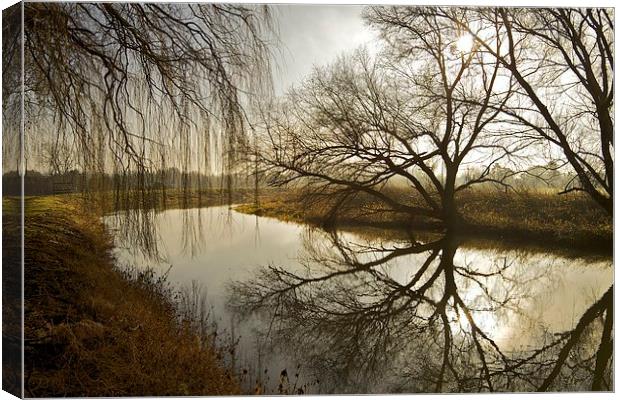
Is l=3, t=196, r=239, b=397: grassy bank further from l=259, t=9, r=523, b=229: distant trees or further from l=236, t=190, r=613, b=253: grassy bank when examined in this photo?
l=259, t=9, r=523, b=229: distant trees

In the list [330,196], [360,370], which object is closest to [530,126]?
[330,196]

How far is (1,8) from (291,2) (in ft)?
4.71

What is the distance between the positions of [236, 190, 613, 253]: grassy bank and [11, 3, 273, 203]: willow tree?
1.48 ft

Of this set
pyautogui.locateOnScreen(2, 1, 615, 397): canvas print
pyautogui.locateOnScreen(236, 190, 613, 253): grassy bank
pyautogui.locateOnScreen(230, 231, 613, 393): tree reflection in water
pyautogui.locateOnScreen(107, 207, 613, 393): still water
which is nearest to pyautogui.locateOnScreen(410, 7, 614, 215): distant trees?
pyautogui.locateOnScreen(2, 1, 615, 397): canvas print

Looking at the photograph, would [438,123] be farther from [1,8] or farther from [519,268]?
[1,8]

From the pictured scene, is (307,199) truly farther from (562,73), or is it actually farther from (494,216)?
(562,73)

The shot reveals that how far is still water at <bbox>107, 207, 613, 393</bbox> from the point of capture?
277 centimetres

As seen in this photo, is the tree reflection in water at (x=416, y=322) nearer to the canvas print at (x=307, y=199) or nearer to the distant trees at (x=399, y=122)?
the canvas print at (x=307, y=199)

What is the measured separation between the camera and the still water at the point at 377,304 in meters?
2.77

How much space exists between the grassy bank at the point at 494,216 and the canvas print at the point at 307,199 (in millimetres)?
12

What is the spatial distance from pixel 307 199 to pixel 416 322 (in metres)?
0.86

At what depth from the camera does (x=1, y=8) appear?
2.68 meters

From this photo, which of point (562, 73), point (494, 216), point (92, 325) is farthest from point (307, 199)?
point (562, 73)

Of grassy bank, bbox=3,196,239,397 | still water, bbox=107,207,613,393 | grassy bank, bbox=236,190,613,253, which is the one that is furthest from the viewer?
grassy bank, bbox=236,190,613,253
